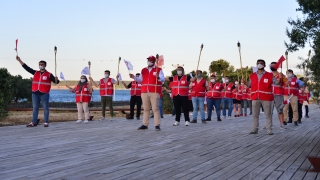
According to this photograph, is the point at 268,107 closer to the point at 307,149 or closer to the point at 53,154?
the point at 307,149

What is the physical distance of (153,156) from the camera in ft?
25.2

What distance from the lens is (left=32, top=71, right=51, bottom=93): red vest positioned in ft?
45.9

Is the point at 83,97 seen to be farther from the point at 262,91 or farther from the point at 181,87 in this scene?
the point at 262,91

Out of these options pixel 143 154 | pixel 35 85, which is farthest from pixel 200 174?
pixel 35 85

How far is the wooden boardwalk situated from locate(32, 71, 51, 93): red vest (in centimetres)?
295

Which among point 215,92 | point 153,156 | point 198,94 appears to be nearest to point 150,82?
point 198,94

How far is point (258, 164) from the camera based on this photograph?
7039 millimetres

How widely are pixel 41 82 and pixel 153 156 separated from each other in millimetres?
7410

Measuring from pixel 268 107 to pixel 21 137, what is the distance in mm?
6627

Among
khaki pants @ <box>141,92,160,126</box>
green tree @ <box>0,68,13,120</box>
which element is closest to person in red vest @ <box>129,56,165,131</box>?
khaki pants @ <box>141,92,160,126</box>

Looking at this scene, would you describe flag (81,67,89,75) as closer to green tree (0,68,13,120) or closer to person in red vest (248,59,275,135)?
green tree (0,68,13,120)

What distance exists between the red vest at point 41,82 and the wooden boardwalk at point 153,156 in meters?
2.95

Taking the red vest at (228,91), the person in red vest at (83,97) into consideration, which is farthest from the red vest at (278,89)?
the red vest at (228,91)

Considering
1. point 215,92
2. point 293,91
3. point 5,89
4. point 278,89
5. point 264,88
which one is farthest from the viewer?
point 5,89
